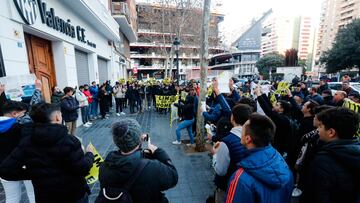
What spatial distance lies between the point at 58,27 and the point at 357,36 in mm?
36358

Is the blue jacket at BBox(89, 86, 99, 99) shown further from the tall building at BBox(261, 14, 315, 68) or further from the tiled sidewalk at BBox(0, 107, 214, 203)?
the tall building at BBox(261, 14, 315, 68)

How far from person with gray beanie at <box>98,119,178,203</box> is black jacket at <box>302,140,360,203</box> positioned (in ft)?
3.75

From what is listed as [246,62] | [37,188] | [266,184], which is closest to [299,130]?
[266,184]

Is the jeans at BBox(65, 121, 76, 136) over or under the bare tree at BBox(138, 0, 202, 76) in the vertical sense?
under

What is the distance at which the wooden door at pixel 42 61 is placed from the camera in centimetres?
665

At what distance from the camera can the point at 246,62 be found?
7206 cm

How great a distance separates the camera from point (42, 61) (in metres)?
7.46

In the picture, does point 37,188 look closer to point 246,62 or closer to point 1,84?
point 1,84

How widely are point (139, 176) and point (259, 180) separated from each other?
86 centimetres

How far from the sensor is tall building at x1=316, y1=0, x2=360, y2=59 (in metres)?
72.3

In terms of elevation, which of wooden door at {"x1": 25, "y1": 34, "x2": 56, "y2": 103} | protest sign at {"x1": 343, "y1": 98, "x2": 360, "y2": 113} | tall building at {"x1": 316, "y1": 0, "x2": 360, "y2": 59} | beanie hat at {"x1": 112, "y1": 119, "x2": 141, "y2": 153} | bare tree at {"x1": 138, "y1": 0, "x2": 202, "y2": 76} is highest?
tall building at {"x1": 316, "y1": 0, "x2": 360, "y2": 59}

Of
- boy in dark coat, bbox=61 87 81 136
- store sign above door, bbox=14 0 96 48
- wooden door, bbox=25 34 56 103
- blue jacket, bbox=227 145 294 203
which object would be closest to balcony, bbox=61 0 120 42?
store sign above door, bbox=14 0 96 48

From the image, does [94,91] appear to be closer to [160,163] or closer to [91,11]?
[91,11]

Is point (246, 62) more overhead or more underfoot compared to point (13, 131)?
more overhead
